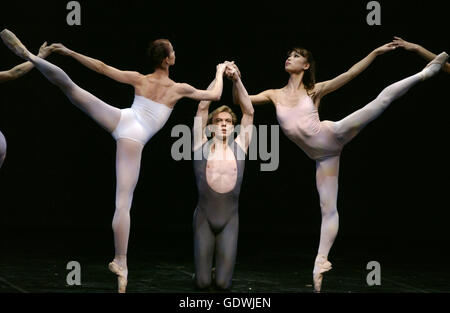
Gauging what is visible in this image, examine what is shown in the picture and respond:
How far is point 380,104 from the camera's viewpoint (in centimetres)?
514

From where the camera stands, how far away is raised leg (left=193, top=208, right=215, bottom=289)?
503cm

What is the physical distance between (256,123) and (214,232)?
265 cm

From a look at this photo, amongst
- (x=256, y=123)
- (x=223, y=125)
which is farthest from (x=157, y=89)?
(x=256, y=123)

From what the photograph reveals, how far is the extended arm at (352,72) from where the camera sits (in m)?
5.22

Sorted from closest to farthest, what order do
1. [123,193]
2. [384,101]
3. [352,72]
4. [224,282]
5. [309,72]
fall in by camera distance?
1. [123,193]
2. [224,282]
3. [384,101]
4. [352,72]
5. [309,72]

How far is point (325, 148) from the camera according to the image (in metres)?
5.24

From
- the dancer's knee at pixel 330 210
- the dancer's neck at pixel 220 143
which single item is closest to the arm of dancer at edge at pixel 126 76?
the dancer's neck at pixel 220 143

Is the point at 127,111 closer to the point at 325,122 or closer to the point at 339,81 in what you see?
the point at 325,122

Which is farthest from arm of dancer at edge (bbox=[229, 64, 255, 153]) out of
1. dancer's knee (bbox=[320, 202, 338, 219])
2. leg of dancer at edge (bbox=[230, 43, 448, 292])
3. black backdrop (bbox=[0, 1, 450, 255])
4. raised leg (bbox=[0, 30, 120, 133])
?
black backdrop (bbox=[0, 1, 450, 255])

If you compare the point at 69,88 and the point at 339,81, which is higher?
the point at 339,81

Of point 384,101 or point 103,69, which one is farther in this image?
point 384,101

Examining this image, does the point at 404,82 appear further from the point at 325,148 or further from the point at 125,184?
the point at 125,184

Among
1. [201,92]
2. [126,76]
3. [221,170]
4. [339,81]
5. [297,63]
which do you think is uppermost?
[297,63]

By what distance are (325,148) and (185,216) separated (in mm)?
2882
